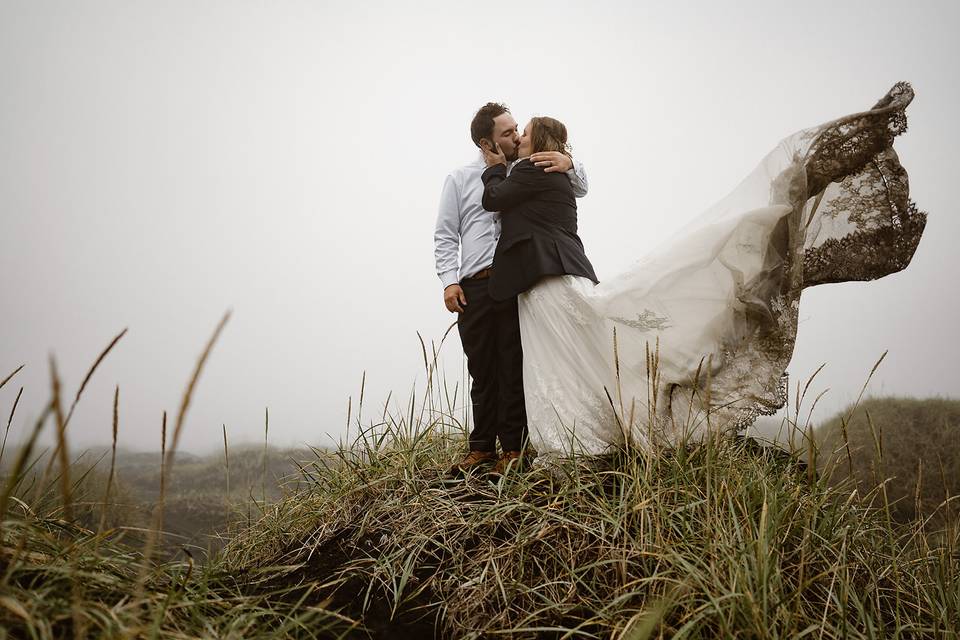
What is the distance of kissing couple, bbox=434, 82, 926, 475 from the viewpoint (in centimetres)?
231

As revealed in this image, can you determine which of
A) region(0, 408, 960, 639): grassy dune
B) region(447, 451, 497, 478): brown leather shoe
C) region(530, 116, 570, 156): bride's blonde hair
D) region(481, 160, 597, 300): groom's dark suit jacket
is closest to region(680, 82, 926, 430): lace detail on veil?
region(0, 408, 960, 639): grassy dune

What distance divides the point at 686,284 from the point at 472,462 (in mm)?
1510

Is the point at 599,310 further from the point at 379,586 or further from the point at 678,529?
the point at 379,586

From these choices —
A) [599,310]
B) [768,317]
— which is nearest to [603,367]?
[599,310]

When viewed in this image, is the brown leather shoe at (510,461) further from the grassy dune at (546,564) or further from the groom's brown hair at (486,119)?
the groom's brown hair at (486,119)

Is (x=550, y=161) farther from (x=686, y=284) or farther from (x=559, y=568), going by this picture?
(x=559, y=568)

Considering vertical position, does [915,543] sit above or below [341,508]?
below

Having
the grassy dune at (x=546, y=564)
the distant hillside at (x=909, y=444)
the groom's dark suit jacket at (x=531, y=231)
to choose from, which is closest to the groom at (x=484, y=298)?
the groom's dark suit jacket at (x=531, y=231)

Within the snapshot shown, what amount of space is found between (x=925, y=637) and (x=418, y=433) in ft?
8.04

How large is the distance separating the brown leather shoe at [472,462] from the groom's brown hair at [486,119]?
1961 mm

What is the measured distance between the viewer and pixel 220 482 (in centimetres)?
596

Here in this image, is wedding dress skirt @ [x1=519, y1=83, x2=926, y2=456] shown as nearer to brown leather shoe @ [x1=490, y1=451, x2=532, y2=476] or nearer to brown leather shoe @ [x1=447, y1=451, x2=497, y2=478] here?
brown leather shoe @ [x1=490, y1=451, x2=532, y2=476]

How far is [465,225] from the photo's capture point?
129 inches

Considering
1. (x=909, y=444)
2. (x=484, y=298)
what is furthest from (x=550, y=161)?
(x=909, y=444)
